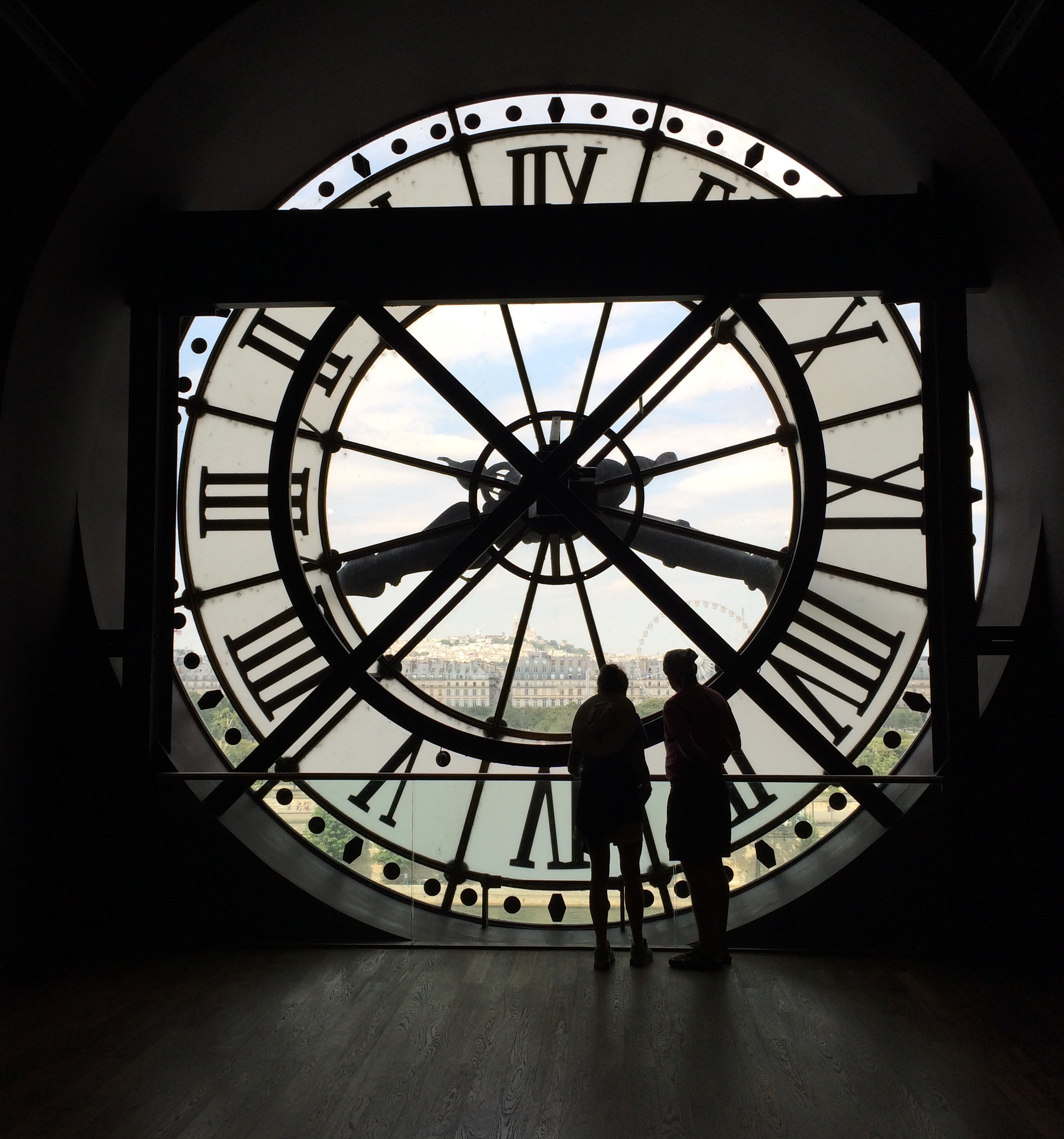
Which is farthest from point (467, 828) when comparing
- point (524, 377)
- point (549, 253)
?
point (549, 253)

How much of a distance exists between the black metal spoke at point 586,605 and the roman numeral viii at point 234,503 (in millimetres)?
1145

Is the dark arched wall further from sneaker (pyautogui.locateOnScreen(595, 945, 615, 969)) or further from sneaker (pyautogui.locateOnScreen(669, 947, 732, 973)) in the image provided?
sneaker (pyautogui.locateOnScreen(595, 945, 615, 969))

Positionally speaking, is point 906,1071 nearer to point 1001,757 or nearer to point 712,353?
point 1001,757

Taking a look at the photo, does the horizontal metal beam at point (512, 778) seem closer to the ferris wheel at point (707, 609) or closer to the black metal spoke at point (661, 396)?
the ferris wheel at point (707, 609)

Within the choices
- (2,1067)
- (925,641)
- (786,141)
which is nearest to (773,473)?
(925,641)

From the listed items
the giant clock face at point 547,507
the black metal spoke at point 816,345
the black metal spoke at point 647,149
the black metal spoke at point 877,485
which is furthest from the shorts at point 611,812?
the black metal spoke at point 647,149

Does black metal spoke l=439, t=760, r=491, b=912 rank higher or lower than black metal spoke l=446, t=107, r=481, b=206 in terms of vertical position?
lower

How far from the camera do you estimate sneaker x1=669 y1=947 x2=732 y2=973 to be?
9.90 feet

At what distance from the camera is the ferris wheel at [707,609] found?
12.9 ft

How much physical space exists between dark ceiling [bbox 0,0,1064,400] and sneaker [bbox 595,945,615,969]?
2614 millimetres

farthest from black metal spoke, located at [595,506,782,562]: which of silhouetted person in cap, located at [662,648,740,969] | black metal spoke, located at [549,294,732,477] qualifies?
silhouetted person in cap, located at [662,648,740,969]

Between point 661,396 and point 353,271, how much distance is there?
1281mm

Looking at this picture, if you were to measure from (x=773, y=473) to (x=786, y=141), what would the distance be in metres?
1.35

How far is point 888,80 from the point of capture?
3.19m
